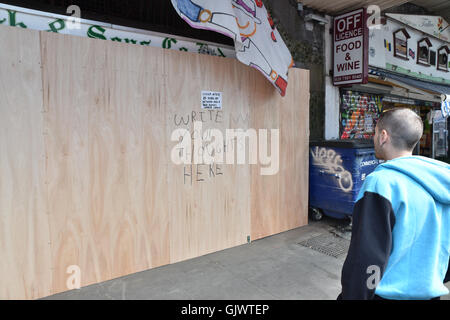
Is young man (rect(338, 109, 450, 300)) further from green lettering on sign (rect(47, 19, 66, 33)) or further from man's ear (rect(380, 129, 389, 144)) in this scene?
green lettering on sign (rect(47, 19, 66, 33))

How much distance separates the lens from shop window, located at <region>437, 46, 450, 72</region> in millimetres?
10330

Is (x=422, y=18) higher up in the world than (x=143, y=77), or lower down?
higher up

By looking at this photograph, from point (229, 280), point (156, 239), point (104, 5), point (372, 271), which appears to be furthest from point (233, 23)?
point (372, 271)

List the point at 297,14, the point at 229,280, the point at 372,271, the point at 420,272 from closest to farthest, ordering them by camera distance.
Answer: the point at 372,271 → the point at 420,272 → the point at 229,280 → the point at 297,14

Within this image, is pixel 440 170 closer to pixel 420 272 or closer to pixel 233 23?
pixel 420 272

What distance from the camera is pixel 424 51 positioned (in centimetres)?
959

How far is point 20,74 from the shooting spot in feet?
9.52

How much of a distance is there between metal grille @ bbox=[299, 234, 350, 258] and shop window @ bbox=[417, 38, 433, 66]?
7.16 m

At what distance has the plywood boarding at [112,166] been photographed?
297 centimetres

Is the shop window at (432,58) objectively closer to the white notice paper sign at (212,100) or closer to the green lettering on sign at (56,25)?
the white notice paper sign at (212,100)

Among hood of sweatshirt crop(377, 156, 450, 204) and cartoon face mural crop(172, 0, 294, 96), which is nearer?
hood of sweatshirt crop(377, 156, 450, 204)

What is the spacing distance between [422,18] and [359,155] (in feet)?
22.5

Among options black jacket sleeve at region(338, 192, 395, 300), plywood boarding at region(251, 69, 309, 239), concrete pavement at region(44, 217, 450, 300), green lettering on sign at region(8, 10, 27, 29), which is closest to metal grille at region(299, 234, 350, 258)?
concrete pavement at region(44, 217, 450, 300)

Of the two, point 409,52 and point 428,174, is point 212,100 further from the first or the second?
point 409,52
